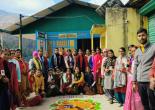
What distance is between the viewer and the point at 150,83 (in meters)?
6.15

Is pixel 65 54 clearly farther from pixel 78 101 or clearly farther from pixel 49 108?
pixel 49 108

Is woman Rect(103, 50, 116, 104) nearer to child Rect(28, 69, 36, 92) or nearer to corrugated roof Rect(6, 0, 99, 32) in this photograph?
child Rect(28, 69, 36, 92)

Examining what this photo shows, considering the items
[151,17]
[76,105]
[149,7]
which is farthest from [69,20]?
[149,7]

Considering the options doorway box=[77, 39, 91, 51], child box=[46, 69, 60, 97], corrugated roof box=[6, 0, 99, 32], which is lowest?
child box=[46, 69, 60, 97]

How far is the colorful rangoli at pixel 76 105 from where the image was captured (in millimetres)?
10930

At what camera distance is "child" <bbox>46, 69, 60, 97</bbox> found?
1420 centimetres

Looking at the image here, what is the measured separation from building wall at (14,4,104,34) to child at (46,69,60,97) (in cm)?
772

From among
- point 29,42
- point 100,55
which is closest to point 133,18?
point 100,55

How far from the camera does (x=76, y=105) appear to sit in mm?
11352

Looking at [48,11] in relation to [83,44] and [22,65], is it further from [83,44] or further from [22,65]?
[22,65]

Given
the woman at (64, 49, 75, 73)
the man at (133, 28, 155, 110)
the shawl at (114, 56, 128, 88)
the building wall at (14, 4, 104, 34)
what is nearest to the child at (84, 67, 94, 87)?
the woman at (64, 49, 75, 73)

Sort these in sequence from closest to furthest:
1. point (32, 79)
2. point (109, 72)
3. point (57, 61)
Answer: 1. point (109, 72)
2. point (32, 79)
3. point (57, 61)

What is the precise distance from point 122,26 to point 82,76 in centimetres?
256

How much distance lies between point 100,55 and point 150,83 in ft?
27.7
